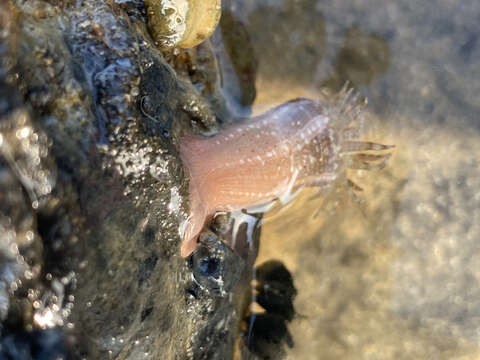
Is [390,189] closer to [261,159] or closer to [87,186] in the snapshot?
[261,159]

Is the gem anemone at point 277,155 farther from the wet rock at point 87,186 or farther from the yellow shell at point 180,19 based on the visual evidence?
the yellow shell at point 180,19

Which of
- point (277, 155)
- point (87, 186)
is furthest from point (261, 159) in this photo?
point (87, 186)

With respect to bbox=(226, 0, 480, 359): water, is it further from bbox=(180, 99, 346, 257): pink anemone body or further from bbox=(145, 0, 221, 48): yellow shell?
bbox=(145, 0, 221, 48): yellow shell

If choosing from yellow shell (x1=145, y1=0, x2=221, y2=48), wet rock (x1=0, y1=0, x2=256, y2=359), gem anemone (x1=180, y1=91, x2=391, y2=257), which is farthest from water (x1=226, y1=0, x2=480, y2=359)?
wet rock (x1=0, y1=0, x2=256, y2=359)

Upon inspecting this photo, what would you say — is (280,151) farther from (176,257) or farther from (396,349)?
(396,349)

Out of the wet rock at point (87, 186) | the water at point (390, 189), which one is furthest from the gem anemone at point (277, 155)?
the wet rock at point (87, 186)

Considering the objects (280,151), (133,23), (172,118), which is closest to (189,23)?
(133,23)

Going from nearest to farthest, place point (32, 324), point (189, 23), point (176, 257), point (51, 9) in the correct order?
1. point (32, 324)
2. point (51, 9)
3. point (176, 257)
4. point (189, 23)
